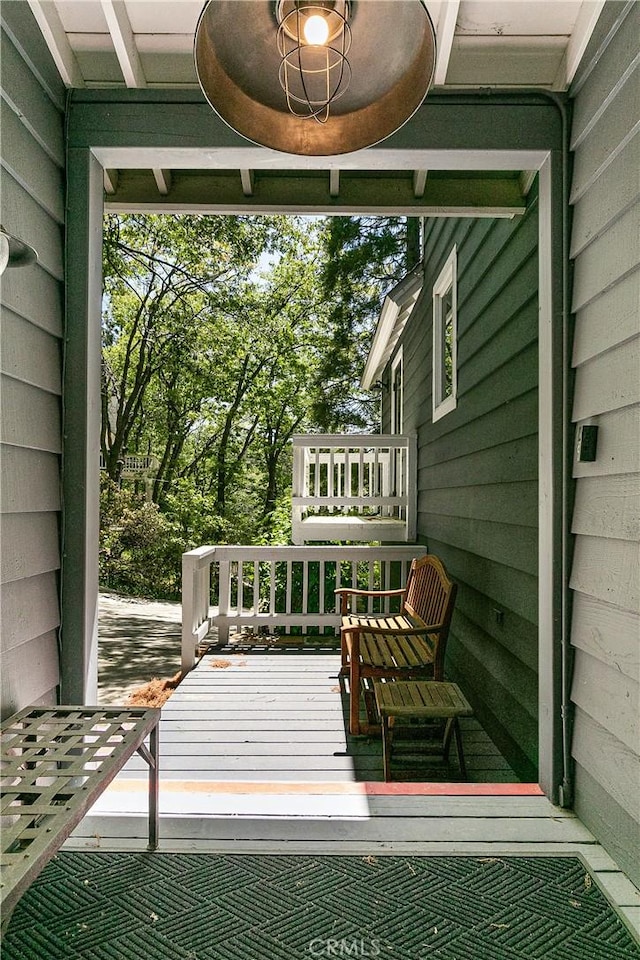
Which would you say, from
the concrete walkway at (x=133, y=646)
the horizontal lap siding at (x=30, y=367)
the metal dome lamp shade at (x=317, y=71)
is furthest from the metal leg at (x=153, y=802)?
the concrete walkway at (x=133, y=646)

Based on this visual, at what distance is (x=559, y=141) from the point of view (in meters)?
2.42

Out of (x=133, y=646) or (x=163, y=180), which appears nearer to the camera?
(x=163, y=180)

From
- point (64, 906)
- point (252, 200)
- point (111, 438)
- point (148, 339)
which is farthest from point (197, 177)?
point (111, 438)

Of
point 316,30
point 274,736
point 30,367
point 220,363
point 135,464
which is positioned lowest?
point 274,736

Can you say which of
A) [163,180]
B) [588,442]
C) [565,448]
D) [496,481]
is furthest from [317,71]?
[496,481]

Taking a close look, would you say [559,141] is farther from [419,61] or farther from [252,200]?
[252,200]

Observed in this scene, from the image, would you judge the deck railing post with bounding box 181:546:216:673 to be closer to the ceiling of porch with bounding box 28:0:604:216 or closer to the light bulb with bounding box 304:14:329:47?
the ceiling of porch with bounding box 28:0:604:216

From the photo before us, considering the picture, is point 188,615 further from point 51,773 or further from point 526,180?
point 526,180

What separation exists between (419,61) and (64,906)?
2.37 metres

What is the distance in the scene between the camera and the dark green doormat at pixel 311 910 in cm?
162

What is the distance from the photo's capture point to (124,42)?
2240 millimetres

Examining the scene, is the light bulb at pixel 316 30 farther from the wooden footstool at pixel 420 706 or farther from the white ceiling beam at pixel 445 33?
the wooden footstool at pixel 420 706

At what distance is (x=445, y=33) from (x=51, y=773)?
263 centimetres

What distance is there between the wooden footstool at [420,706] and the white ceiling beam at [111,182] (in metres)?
2.92
